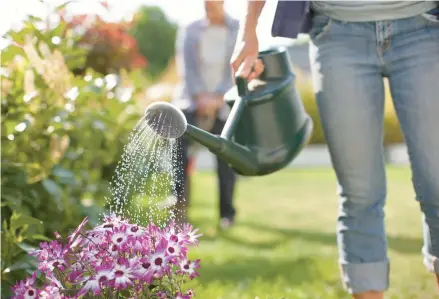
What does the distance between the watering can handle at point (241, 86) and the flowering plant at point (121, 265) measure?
0.55 m

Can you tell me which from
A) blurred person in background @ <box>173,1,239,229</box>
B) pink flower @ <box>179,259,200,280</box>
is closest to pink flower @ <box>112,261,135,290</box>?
pink flower @ <box>179,259,200,280</box>

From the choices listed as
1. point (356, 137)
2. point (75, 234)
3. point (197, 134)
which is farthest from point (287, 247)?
point (75, 234)

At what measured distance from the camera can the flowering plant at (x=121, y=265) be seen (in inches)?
68.4

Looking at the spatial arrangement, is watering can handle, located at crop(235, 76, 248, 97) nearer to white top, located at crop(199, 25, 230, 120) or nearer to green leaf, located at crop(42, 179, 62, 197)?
green leaf, located at crop(42, 179, 62, 197)

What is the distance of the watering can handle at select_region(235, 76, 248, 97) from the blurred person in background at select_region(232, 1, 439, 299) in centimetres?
2

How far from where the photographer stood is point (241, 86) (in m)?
2.28

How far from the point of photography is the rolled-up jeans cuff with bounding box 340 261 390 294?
2301mm

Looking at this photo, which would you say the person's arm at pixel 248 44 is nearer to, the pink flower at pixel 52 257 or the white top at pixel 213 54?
the pink flower at pixel 52 257

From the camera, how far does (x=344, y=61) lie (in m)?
2.24

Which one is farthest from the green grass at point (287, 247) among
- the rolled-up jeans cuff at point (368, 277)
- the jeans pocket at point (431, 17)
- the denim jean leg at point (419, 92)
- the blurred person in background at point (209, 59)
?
the jeans pocket at point (431, 17)

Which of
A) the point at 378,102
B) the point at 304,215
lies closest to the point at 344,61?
the point at 378,102

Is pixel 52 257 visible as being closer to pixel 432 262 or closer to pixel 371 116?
pixel 371 116

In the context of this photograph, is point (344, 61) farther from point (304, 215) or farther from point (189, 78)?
point (304, 215)

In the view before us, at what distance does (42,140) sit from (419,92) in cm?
138
